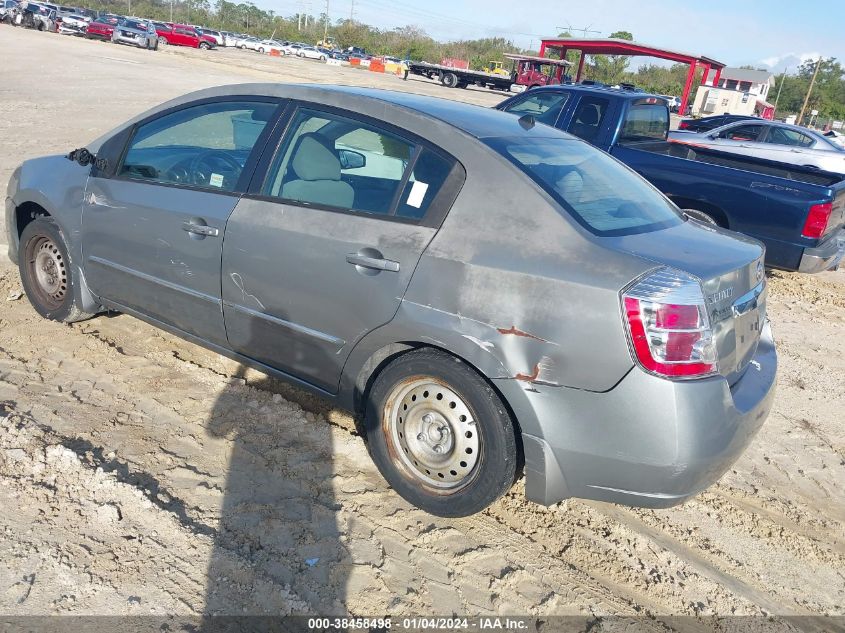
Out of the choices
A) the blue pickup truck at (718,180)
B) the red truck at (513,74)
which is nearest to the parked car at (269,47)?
the red truck at (513,74)

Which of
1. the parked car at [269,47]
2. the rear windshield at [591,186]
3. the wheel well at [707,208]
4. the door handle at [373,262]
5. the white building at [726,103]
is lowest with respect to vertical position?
the door handle at [373,262]

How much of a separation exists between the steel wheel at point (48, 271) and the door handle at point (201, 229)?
1.39 m

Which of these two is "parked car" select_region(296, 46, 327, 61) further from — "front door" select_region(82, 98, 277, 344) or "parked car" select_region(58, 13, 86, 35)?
"front door" select_region(82, 98, 277, 344)

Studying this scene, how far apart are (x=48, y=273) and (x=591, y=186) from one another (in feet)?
12.0

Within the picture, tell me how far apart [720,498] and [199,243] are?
3039 mm

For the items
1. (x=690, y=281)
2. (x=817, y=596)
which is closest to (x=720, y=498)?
(x=817, y=596)

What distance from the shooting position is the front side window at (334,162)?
11.0 ft

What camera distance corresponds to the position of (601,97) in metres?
8.38

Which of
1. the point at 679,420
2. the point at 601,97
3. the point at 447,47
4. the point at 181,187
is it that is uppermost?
the point at 447,47

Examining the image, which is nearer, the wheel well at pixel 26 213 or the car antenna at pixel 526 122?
the car antenna at pixel 526 122

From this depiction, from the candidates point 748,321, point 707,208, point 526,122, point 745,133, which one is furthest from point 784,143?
point 748,321

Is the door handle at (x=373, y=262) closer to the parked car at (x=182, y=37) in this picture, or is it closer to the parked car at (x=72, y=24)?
the parked car at (x=72, y=24)

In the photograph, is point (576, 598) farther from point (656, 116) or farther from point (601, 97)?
point (656, 116)

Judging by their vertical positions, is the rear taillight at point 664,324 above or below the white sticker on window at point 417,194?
below
